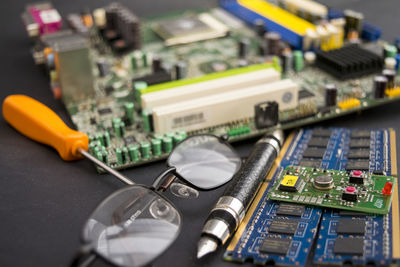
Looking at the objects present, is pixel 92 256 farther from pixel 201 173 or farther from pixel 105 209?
pixel 201 173

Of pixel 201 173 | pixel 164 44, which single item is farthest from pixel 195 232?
pixel 164 44

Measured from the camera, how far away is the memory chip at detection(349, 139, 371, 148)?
4.89 m

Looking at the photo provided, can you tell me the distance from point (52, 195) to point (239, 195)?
1.59m

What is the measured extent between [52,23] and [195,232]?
3996 millimetres

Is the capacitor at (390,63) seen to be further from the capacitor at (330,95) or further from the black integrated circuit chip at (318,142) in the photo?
the black integrated circuit chip at (318,142)

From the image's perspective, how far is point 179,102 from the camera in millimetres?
5367

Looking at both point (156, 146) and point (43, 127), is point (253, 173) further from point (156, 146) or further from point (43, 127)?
point (43, 127)

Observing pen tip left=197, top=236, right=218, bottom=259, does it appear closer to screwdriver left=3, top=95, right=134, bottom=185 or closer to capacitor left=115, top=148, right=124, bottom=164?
screwdriver left=3, top=95, right=134, bottom=185

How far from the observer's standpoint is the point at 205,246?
12.4 ft

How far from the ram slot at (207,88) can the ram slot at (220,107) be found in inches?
4.7

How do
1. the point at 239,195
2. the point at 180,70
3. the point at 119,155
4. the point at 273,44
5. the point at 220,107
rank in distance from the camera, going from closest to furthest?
1. the point at 239,195
2. the point at 119,155
3. the point at 220,107
4. the point at 180,70
5. the point at 273,44

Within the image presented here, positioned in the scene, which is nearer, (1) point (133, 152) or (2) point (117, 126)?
(1) point (133, 152)

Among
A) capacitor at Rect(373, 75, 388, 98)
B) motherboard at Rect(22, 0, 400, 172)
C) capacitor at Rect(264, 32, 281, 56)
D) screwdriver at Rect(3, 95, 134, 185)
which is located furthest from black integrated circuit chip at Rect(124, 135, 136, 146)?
capacitor at Rect(373, 75, 388, 98)

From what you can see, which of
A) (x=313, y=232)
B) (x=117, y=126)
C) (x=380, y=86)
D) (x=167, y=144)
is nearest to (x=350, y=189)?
(x=313, y=232)
